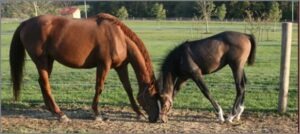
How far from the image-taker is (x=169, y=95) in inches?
249

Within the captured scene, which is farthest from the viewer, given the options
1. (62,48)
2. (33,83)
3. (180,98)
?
(33,83)

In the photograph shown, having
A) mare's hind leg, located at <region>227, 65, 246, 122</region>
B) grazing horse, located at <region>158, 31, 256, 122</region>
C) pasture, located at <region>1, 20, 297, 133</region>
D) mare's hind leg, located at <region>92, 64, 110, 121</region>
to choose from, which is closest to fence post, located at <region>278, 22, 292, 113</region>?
pasture, located at <region>1, 20, 297, 133</region>

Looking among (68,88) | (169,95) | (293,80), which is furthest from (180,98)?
(293,80)

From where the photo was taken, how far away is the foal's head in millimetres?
6302

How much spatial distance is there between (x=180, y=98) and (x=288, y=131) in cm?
266

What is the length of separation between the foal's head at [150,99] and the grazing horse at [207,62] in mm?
100

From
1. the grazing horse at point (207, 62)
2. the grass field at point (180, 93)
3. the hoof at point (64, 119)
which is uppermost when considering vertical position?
the grazing horse at point (207, 62)

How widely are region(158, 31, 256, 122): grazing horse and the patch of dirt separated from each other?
268 mm

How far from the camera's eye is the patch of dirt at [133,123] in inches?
223

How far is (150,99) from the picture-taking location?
6.36 metres

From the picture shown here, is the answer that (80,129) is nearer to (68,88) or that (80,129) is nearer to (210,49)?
(210,49)

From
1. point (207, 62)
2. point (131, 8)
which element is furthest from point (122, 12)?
point (207, 62)

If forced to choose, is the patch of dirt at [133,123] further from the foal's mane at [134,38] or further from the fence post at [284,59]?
the foal's mane at [134,38]

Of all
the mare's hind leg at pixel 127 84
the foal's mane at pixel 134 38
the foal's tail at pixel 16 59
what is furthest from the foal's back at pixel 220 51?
the foal's tail at pixel 16 59
